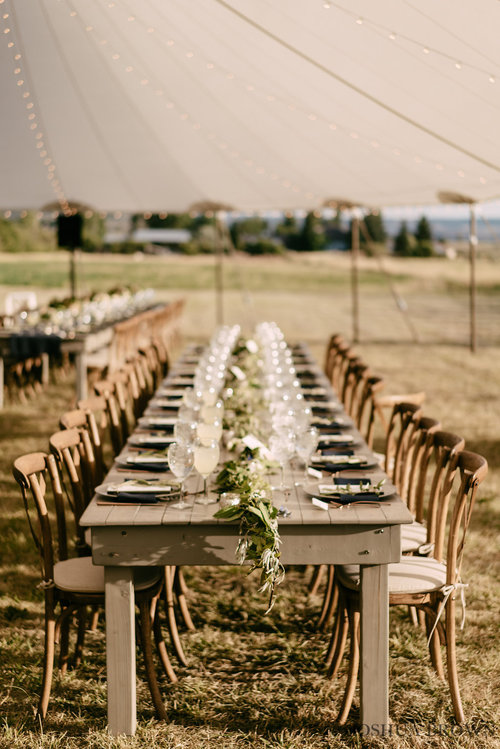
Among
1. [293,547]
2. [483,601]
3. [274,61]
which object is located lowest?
[483,601]

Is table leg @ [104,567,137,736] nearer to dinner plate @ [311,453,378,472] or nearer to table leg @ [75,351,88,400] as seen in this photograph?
dinner plate @ [311,453,378,472]

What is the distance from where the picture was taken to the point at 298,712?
121 inches

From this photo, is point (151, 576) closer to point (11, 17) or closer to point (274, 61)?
point (274, 61)

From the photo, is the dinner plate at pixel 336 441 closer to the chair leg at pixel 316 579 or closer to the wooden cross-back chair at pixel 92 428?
the chair leg at pixel 316 579

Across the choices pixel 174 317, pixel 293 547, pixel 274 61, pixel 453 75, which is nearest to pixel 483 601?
pixel 293 547

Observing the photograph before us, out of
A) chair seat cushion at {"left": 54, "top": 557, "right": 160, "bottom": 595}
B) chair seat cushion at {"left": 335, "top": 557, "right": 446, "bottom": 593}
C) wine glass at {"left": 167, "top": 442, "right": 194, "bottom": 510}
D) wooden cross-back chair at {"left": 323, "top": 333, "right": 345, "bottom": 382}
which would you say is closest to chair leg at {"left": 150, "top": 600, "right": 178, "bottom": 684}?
A: chair seat cushion at {"left": 54, "top": 557, "right": 160, "bottom": 595}

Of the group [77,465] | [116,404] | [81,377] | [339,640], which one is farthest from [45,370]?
[339,640]

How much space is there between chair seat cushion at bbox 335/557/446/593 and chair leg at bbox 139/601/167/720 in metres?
0.71

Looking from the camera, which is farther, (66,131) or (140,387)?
(66,131)

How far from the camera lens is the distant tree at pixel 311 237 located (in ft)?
134

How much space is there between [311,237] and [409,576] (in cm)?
3897

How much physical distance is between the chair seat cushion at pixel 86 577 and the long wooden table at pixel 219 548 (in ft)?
0.72

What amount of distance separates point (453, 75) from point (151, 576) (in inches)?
111

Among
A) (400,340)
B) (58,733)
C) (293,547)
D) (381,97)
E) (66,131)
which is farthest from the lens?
A: (400,340)
